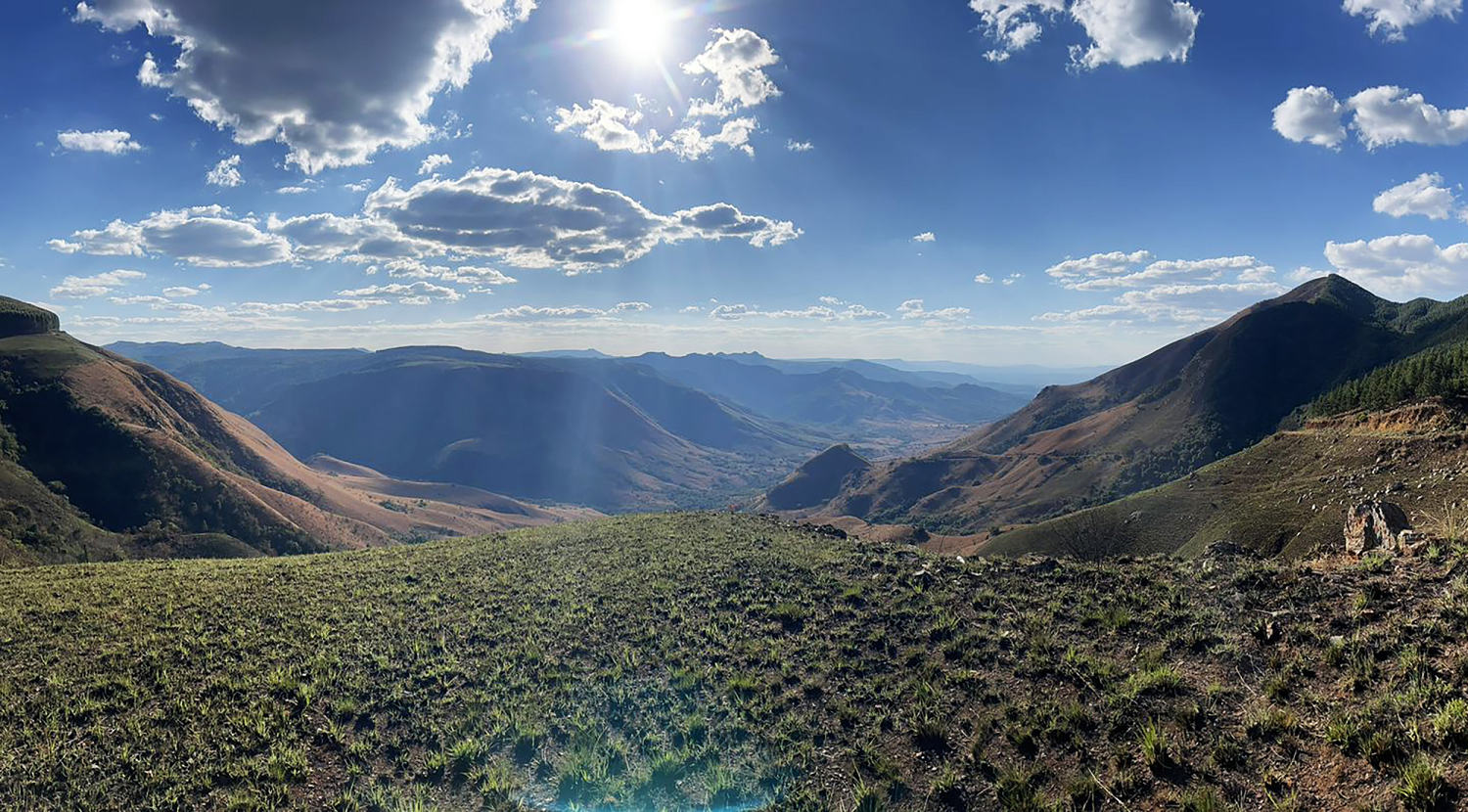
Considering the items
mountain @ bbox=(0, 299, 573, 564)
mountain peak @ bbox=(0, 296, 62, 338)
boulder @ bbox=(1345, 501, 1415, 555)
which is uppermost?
mountain peak @ bbox=(0, 296, 62, 338)

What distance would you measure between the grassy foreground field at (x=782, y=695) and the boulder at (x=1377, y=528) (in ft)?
12.5

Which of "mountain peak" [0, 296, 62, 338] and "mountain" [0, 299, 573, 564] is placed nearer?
"mountain" [0, 299, 573, 564]

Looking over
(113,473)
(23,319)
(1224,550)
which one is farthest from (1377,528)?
(23,319)

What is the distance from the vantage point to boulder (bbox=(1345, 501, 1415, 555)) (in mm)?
17406

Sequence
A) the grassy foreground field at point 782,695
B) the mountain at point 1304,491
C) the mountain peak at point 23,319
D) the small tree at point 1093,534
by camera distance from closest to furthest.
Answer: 1. the grassy foreground field at point 782,695
2. the mountain at point 1304,491
3. the small tree at point 1093,534
4. the mountain peak at point 23,319

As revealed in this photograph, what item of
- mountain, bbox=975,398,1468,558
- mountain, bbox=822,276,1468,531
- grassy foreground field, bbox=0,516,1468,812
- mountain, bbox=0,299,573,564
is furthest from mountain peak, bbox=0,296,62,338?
mountain, bbox=822,276,1468,531

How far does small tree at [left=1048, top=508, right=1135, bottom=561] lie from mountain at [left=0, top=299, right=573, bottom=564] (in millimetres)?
102665

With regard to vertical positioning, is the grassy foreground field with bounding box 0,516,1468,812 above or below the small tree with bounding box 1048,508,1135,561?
above

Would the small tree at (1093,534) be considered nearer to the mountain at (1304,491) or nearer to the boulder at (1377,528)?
the mountain at (1304,491)

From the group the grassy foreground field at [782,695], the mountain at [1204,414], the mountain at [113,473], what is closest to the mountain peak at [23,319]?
the mountain at [113,473]

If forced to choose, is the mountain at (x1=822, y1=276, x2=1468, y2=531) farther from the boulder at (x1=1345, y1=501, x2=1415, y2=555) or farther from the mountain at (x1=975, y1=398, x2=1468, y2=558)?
the boulder at (x1=1345, y1=501, x2=1415, y2=555)

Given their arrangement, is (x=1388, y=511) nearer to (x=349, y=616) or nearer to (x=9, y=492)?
(x=349, y=616)

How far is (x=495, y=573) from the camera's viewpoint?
26.5m

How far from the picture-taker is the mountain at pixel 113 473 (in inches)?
3115
